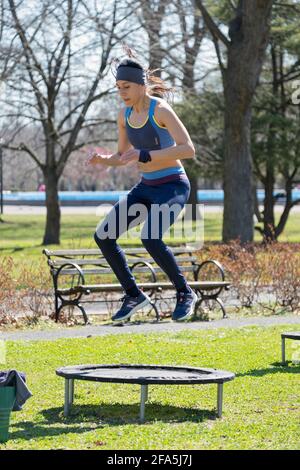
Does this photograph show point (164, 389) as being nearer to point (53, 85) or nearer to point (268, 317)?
point (268, 317)

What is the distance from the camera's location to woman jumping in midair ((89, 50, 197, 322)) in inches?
314

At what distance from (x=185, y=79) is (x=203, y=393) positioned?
21.6 m

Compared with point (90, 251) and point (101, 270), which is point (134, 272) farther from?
point (90, 251)

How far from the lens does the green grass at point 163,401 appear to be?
24.2 ft

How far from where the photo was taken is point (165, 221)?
7992 mm

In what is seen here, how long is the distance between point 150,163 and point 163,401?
7.31ft

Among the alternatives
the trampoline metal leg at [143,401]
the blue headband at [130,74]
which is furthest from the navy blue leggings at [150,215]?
the trampoline metal leg at [143,401]

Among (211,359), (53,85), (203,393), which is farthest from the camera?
(53,85)

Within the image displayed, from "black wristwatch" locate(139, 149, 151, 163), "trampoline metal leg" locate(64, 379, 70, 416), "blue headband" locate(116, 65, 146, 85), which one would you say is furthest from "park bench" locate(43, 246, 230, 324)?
"black wristwatch" locate(139, 149, 151, 163)

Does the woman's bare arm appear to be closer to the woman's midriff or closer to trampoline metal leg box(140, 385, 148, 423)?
the woman's midriff

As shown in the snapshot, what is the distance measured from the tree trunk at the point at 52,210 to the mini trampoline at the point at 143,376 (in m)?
23.0

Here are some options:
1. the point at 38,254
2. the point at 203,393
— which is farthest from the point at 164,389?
the point at 38,254

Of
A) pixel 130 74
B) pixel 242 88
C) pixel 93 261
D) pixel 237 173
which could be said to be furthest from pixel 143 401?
pixel 237 173

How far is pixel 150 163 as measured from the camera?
8016 millimetres
